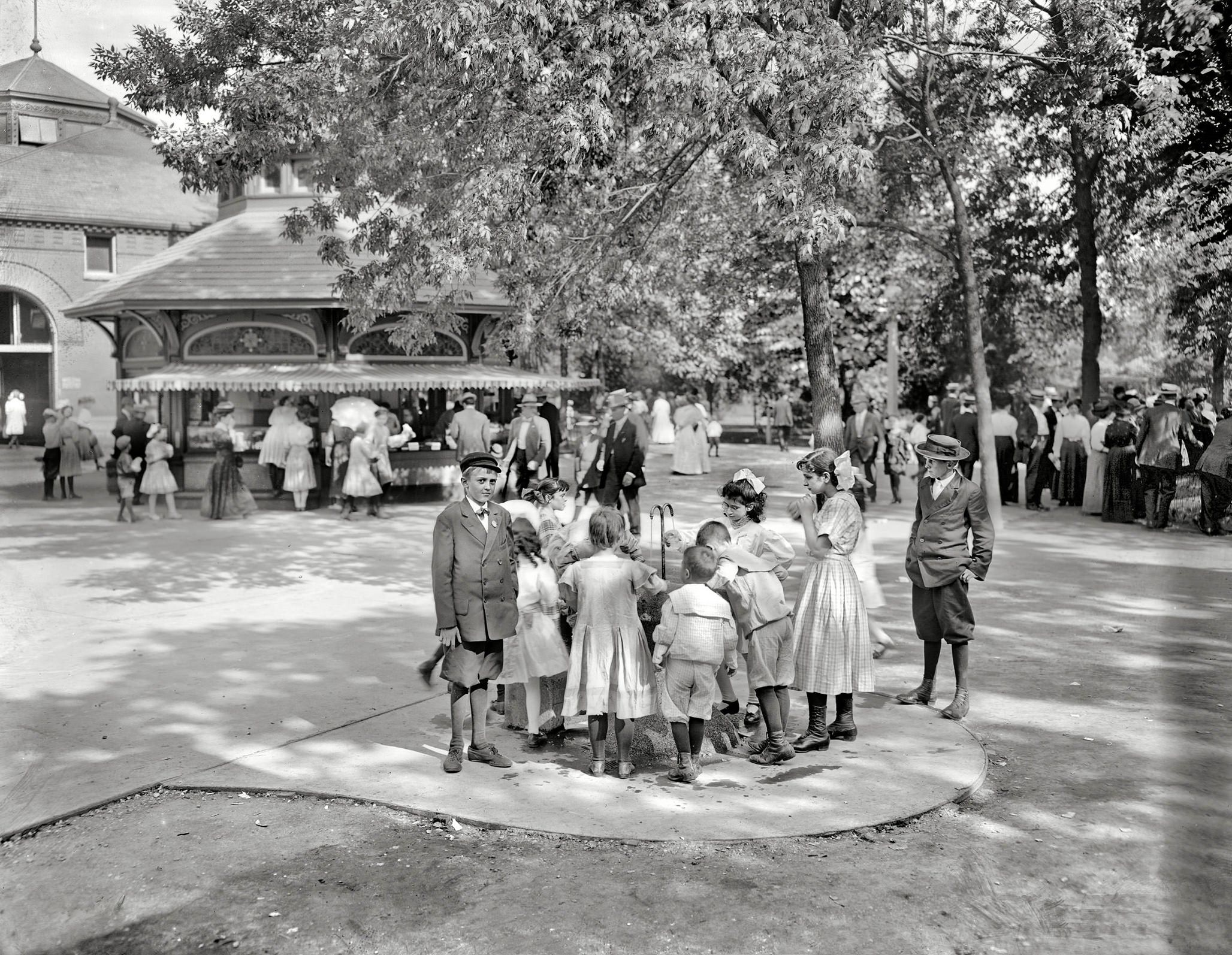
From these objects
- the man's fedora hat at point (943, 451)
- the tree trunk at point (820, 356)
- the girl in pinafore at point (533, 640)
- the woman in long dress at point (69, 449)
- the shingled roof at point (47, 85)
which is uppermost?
the shingled roof at point (47, 85)

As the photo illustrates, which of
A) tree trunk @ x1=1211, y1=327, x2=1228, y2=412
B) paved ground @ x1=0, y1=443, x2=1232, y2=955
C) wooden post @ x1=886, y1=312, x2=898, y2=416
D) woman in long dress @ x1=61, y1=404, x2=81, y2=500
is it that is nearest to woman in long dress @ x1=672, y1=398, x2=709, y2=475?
wooden post @ x1=886, y1=312, x2=898, y2=416

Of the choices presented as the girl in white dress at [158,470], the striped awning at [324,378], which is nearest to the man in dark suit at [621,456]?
the striped awning at [324,378]

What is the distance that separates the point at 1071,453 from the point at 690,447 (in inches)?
364

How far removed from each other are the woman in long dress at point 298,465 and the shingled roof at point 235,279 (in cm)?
221

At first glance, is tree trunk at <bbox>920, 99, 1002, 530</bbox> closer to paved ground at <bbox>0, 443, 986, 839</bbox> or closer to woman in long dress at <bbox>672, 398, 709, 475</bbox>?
paved ground at <bbox>0, 443, 986, 839</bbox>

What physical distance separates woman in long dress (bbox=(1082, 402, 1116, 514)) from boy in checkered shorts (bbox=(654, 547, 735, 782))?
42.6 feet

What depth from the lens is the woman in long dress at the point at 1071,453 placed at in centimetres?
1872

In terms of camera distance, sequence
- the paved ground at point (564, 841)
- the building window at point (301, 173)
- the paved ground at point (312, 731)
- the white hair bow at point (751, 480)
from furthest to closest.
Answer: the building window at point (301, 173)
the white hair bow at point (751, 480)
the paved ground at point (312, 731)
the paved ground at point (564, 841)

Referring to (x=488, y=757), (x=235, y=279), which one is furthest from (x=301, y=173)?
(x=488, y=757)

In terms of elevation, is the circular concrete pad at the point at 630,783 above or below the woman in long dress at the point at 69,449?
below

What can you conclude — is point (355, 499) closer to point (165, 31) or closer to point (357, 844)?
point (165, 31)

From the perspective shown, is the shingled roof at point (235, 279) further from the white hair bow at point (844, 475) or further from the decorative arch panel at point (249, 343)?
the white hair bow at point (844, 475)

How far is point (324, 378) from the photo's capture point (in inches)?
771

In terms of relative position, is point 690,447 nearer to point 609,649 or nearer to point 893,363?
point 893,363
